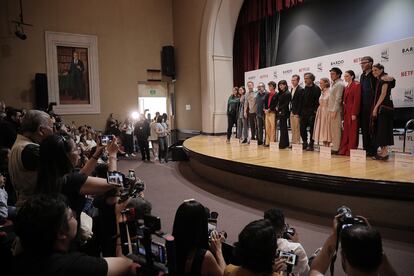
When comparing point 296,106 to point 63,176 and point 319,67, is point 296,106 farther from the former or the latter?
point 63,176

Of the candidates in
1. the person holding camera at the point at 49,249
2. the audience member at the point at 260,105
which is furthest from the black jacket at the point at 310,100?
the person holding camera at the point at 49,249

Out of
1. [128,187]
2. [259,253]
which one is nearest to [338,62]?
[128,187]

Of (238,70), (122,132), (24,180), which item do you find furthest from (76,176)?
(238,70)

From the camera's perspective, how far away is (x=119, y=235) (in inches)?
54.5

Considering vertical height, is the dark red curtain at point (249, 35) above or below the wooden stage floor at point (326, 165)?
above

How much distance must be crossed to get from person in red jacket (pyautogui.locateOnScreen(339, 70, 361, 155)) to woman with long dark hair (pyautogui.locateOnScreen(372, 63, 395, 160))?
276 mm

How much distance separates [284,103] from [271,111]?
339 mm

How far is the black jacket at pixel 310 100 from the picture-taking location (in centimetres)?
497

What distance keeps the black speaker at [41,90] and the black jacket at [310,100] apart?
6941 mm

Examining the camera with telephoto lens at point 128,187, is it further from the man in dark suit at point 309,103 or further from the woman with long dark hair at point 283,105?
the woman with long dark hair at point 283,105

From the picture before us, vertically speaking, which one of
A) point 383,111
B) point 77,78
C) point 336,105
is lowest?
point 383,111

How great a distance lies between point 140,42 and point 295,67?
17.3 feet

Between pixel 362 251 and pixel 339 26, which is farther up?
pixel 339 26

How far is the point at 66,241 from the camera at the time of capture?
105cm
